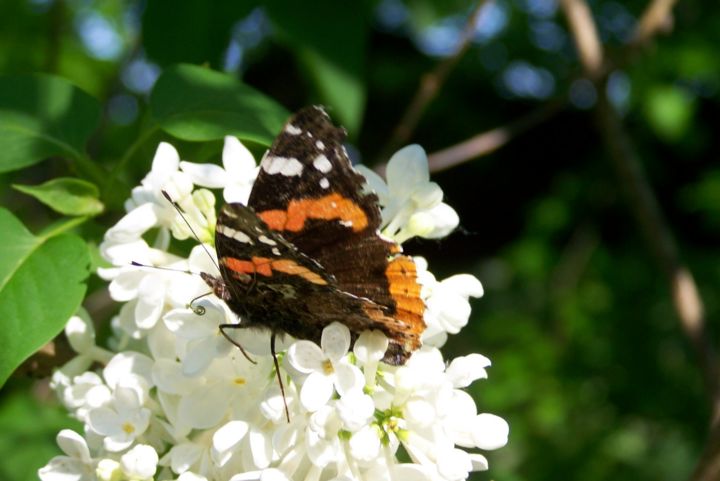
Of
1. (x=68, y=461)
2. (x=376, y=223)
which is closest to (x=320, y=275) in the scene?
(x=376, y=223)

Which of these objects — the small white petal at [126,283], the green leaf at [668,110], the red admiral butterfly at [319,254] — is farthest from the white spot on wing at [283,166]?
the green leaf at [668,110]

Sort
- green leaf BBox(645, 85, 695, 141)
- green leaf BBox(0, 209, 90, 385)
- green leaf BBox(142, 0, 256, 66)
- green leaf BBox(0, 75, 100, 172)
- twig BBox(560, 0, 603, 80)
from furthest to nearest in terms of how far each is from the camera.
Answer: green leaf BBox(645, 85, 695, 141) < twig BBox(560, 0, 603, 80) < green leaf BBox(142, 0, 256, 66) < green leaf BBox(0, 75, 100, 172) < green leaf BBox(0, 209, 90, 385)

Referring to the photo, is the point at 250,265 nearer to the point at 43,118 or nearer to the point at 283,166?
the point at 283,166

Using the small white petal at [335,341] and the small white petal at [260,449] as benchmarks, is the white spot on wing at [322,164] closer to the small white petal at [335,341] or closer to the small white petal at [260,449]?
the small white petal at [335,341]

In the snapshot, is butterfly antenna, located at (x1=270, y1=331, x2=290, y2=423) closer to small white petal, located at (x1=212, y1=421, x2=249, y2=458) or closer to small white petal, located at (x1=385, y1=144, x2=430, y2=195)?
small white petal, located at (x1=212, y1=421, x2=249, y2=458)

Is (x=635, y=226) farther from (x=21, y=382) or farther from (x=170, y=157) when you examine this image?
(x=170, y=157)

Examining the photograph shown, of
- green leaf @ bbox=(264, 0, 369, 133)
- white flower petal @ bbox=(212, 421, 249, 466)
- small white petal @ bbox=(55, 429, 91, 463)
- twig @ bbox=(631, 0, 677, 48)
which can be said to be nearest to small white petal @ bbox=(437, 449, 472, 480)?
white flower petal @ bbox=(212, 421, 249, 466)
